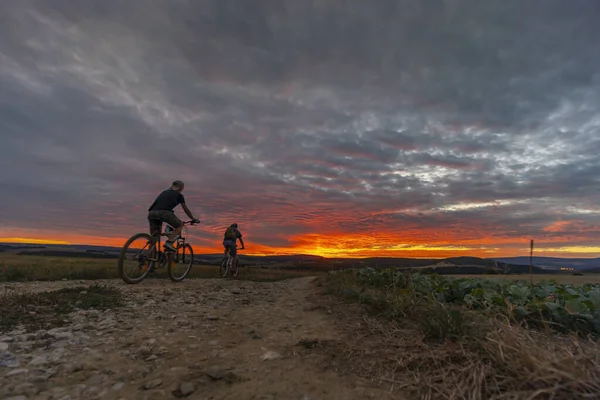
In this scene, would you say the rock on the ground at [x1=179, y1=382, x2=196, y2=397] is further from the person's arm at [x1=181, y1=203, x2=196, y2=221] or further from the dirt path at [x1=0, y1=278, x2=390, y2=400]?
the person's arm at [x1=181, y1=203, x2=196, y2=221]

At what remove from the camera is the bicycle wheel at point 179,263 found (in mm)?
11810

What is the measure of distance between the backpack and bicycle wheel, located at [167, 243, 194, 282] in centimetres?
502

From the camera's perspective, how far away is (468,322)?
388cm

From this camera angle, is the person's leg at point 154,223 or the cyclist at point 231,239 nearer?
the person's leg at point 154,223

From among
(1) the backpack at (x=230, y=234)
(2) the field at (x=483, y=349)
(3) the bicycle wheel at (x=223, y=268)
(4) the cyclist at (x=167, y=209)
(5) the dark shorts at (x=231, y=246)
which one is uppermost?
(4) the cyclist at (x=167, y=209)

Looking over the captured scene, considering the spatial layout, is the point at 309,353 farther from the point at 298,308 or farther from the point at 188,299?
the point at 188,299

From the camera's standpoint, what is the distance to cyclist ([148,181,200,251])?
11.1 m

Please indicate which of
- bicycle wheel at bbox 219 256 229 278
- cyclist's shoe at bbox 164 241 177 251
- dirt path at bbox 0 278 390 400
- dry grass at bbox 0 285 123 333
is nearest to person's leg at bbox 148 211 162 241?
cyclist's shoe at bbox 164 241 177 251

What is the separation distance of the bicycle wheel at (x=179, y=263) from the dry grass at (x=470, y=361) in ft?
29.1

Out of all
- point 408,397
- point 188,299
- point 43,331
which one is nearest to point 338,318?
point 408,397

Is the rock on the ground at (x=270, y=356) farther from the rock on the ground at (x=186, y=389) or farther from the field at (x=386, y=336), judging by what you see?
the rock on the ground at (x=186, y=389)

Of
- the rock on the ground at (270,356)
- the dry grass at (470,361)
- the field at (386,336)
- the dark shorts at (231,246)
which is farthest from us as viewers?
the dark shorts at (231,246)

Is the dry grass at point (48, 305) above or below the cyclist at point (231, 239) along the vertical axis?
below

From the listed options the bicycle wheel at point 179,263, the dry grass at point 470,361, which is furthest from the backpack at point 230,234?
the dry grass at point 470,361
